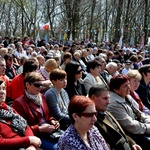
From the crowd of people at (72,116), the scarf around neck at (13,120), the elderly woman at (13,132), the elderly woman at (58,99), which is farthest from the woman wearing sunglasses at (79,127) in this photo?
the elderly woman at (58,99)

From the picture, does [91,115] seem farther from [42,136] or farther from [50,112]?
[50,112]

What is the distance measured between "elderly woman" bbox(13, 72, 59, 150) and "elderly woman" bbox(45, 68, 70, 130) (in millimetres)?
174

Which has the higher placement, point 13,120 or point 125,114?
point 13,120

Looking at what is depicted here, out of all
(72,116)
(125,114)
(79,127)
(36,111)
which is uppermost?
(72,116)

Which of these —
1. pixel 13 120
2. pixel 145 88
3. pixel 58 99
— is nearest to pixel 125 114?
pixel 58 99

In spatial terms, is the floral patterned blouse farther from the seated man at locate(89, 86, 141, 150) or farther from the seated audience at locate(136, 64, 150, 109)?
the seated audience at locate(136, 64, 150, 109)

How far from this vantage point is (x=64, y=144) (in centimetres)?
276

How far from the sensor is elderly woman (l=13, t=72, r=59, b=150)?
12.4 feet

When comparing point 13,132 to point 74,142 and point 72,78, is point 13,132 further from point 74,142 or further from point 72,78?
point 72,78

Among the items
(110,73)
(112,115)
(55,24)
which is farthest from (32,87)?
(55,24)

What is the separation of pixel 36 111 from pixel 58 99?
0.62m

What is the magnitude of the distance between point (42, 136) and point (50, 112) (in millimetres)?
537

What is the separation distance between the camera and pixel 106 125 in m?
3.57

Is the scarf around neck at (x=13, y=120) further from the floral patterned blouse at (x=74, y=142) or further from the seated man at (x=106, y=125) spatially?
the seated man at (x=106, y=125)
